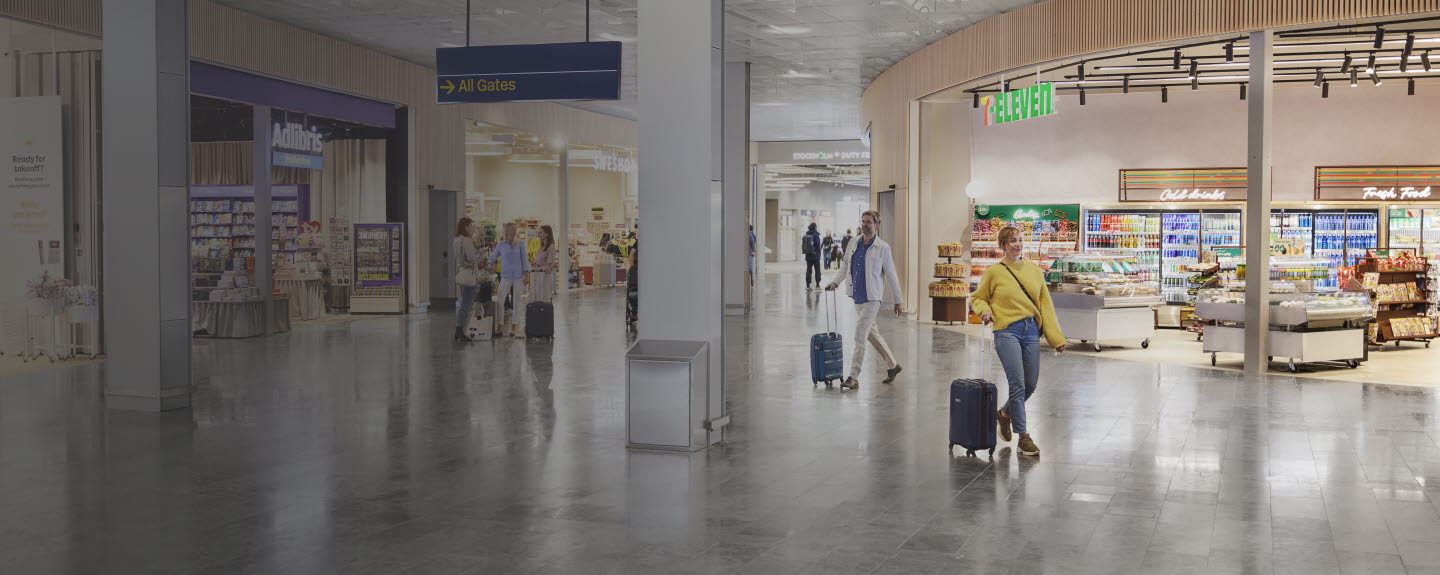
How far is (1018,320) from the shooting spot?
281 inches

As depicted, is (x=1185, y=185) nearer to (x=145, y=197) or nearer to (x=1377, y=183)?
(x=1377, y=183)

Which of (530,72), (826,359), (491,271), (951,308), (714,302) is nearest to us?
(714,302)

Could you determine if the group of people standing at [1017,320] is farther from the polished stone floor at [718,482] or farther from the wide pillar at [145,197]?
the wide pillar at [145,197]

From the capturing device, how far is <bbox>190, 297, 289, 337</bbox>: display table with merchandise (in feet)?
49.0

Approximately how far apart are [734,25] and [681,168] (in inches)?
363

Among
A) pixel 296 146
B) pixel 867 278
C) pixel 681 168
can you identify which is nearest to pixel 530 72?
pixel 867 278

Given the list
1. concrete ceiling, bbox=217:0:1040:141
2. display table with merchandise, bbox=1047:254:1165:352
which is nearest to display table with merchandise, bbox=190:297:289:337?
concrete ceiling, bbox=217:0:1040:141

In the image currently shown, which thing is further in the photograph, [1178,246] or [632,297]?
[1178,246]

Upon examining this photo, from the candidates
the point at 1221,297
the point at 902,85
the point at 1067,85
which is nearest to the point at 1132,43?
the point at 1221,297

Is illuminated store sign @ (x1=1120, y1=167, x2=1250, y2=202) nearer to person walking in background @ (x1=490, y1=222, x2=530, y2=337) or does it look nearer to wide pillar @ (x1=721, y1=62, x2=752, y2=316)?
wide pillar @ (x1=721, y1=62, x2=752, y2=316)

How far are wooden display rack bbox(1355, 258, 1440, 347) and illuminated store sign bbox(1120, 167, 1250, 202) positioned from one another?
88.5 inches

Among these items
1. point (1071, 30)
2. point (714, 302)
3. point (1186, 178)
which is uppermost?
point (1071, 30)

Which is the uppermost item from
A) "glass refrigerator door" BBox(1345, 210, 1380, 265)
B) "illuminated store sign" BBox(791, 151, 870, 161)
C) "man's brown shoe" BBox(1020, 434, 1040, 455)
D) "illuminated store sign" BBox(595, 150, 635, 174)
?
"illuminated store sign" BBox(791, 151, 870, 161)

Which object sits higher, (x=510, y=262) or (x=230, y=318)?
(x=510, y=262)
